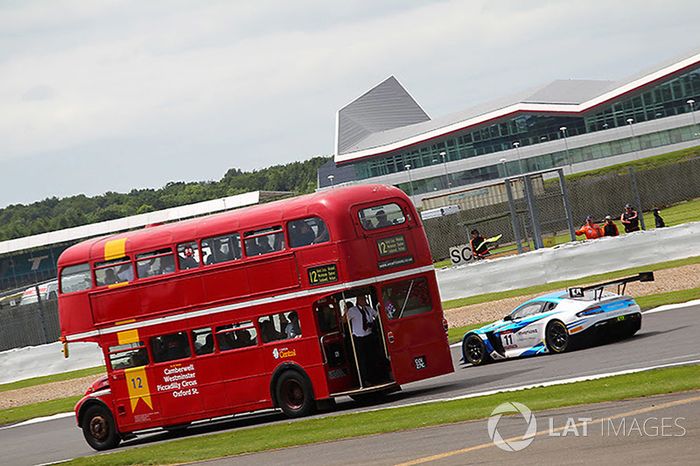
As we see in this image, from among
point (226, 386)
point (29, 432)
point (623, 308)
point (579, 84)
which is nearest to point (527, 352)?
point (623, 308)

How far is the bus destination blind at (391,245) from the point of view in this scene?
795 inches

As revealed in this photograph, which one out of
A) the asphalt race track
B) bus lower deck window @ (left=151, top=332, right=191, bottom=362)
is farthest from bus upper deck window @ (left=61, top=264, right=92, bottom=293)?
the asphalt race track

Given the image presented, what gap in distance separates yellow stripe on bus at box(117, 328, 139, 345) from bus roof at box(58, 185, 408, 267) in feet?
4.99

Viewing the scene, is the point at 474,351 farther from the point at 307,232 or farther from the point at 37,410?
the point at 37,410

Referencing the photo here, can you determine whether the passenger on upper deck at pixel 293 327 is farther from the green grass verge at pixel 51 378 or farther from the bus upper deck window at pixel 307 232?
the green grass verge at pixel 51 378

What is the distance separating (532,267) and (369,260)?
15.5 meters

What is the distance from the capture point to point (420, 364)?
66.8 feet

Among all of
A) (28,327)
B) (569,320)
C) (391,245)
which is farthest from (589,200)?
(391,245)

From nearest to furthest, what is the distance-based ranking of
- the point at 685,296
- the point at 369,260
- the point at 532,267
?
the point at 369,260 < the point at 685,296 < the point at 532,267

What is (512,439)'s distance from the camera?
12.3 metres

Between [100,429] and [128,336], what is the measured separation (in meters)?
1.90

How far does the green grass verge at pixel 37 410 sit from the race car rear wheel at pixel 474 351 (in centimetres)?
1261

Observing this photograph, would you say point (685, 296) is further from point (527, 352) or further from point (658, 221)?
point (658, 221)

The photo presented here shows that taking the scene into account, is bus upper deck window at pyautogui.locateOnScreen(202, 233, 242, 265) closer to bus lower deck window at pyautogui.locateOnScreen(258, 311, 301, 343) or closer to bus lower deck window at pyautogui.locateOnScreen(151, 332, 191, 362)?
bus lower deck window at pyautogui.locateOnScreen(258, 311, 301, 343)
